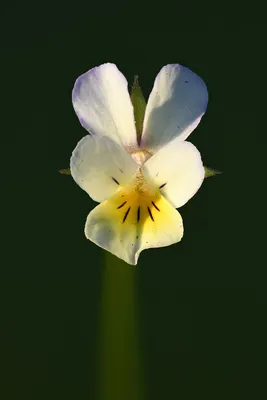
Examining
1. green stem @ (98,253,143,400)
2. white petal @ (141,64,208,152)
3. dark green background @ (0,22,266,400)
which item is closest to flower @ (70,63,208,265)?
white petal @ (141,64,208,152)

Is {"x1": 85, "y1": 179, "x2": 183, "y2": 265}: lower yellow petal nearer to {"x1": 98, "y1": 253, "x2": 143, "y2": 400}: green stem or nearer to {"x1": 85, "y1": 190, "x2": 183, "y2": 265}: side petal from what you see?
{"x1": 85, "y1": 190, "x2": 183, "y2": 265}: side petal

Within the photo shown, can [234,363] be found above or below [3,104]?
below

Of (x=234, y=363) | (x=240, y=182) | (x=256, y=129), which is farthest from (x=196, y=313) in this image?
(x=256, y=129)

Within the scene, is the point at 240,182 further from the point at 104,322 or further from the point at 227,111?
the point at 104,322

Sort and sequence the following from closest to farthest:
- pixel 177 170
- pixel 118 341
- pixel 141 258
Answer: pixel 177 170 < pixel 118 341 < pixel 141 258

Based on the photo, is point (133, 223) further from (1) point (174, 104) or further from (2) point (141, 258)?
(2) point (141, 258)

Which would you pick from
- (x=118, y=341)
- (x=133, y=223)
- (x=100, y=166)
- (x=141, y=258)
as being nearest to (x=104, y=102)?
(x=100, y=166)
